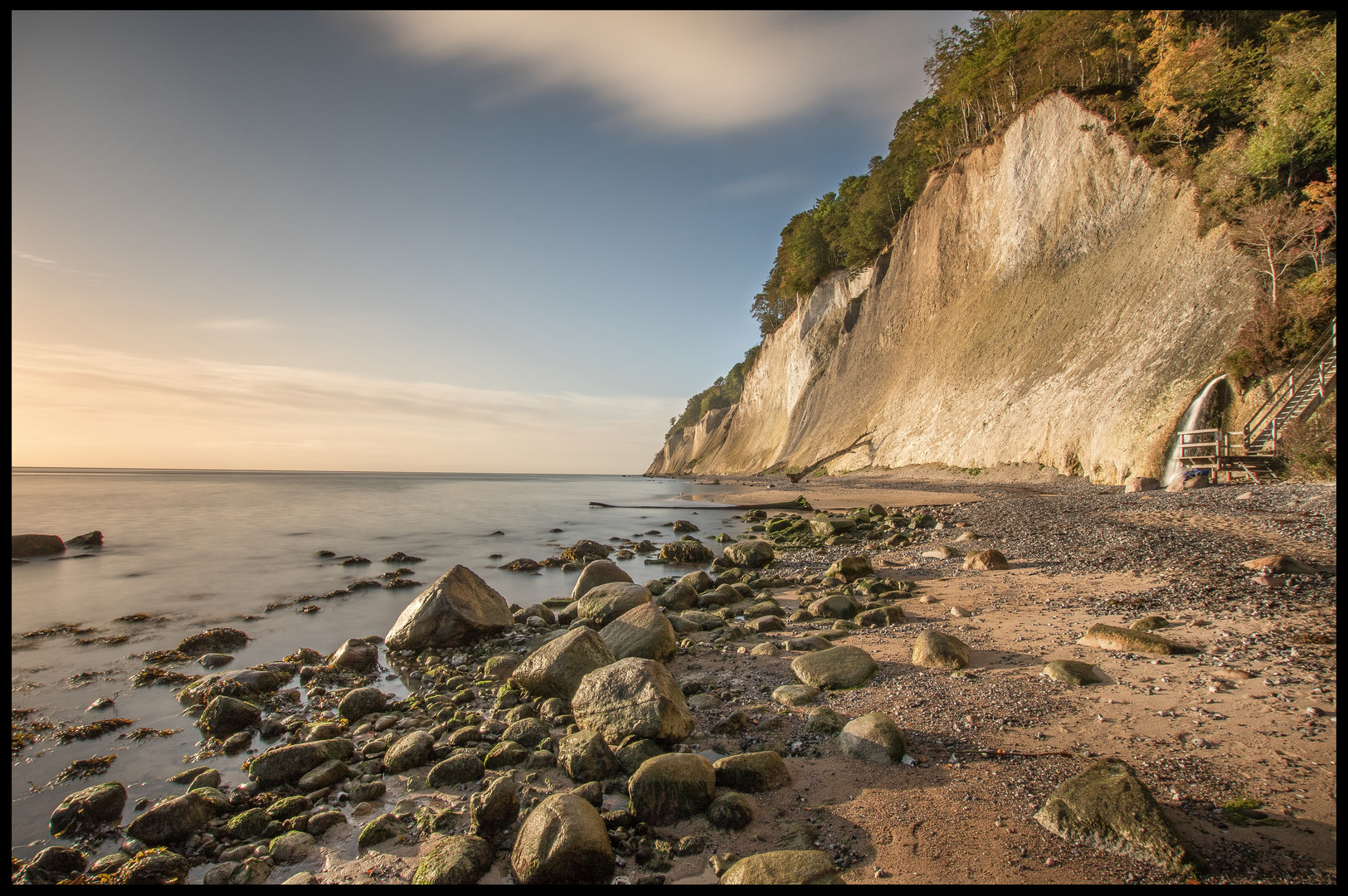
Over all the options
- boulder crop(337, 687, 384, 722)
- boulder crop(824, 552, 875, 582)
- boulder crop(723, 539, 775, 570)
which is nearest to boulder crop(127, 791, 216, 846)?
boulder crop(337, 687, 384, 722)

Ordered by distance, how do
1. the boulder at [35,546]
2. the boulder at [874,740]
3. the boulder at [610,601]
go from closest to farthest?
the boulder at [874,740], the boulder at [610,601], the boulder at [35,546]

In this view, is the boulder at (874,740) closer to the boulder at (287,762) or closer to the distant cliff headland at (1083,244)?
the boulder at (287,762)

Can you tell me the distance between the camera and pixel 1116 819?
273 cm

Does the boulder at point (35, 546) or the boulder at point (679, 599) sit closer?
the boulder at point (679, 599)

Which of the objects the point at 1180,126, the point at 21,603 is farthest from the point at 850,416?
the point at 21,603

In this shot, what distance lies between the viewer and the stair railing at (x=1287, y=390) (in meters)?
14.0

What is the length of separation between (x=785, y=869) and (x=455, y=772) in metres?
2.48

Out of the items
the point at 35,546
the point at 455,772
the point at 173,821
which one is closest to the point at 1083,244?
the point at 455,772

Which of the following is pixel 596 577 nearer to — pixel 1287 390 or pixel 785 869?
pixel 785 869

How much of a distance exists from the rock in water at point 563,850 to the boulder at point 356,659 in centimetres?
445

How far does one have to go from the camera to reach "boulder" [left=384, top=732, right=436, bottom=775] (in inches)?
167

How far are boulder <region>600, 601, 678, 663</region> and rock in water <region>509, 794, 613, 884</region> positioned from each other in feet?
9.08

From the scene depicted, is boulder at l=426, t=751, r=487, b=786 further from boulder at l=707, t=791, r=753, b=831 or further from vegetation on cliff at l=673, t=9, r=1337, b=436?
vegetation on cliff at l=673, t=9, r=1337, b=436

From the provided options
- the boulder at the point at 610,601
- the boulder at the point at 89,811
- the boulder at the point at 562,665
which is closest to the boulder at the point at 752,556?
the boulder at the point at 610,601
